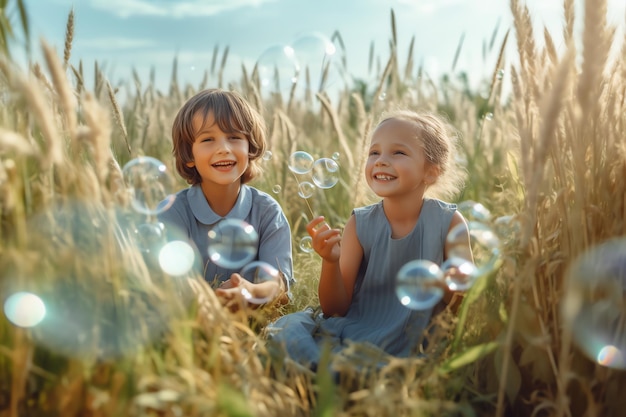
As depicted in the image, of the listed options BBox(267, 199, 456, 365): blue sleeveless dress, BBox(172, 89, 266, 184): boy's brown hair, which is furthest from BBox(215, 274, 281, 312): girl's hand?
BBox(172, 89, 266, 184): boy's brown hair

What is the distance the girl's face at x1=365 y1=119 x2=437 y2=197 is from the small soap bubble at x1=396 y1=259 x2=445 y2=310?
42 centimetres

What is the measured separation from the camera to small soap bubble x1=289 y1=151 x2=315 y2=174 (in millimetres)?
3314

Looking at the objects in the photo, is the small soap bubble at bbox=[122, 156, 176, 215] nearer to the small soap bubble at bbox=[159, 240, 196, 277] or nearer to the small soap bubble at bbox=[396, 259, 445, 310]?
the small soap bubble at bbox=[159, 240, 196, 277]

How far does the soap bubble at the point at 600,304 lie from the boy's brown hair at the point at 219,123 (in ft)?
6.04

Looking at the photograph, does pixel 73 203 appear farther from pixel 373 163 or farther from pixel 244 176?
pixel 244 176

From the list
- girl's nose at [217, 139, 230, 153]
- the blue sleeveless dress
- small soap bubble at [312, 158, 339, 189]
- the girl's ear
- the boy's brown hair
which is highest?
the boy's brown hair

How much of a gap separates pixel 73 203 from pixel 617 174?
149 centimetres

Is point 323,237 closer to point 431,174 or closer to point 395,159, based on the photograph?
point 395,159

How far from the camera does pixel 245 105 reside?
10.9ft

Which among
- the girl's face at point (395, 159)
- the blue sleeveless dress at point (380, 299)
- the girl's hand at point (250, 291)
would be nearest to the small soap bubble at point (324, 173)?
the blue sleeveless dress at point (380, 299)

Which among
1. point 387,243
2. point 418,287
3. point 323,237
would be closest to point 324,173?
point 387,243

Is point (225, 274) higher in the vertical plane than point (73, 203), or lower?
lower

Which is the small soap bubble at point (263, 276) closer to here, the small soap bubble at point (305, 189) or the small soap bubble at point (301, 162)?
the small soap bubble at point (305, 189)

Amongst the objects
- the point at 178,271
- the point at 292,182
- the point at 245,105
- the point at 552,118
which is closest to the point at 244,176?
the point at 245,105
